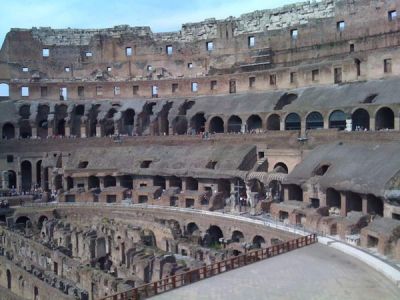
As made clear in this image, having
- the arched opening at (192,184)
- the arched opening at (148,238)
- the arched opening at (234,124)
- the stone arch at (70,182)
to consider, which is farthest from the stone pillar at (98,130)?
the arched opening at (148,238)

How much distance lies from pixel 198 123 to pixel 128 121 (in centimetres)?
926

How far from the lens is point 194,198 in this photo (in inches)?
1496

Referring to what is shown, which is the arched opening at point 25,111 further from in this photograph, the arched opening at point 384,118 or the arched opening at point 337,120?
the arched opening at point 384,118

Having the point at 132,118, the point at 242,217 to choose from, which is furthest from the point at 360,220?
the point at 132,118

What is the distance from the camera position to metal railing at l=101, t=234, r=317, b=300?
17.6 meters

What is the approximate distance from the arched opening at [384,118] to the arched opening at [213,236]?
15.1 meters

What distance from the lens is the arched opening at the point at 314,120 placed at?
41297 mm

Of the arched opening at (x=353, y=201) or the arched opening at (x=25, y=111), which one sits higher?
the arched opening at (x=25, y=111)

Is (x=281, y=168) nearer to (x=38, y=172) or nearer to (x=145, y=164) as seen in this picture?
(x=145, y=164)

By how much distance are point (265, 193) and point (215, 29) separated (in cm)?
2834

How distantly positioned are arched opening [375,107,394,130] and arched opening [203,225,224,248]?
15.1m

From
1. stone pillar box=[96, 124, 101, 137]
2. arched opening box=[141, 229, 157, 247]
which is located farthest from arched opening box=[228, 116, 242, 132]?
arched opening box=[141, 229, 157, 247]

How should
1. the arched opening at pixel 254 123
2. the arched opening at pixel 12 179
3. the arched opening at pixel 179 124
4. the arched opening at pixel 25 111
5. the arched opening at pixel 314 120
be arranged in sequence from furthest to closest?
the arched opening at pixel 25 111, the arched opening at pixel 179 124, the arched opening at pixel 12 179, the arched opening at pixel 254 123, the arched opening at pixel 314 120

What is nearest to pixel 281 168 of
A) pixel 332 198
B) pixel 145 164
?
pixel 332 198
